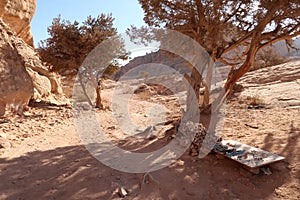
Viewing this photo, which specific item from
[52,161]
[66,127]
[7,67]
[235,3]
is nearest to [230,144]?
[52,161]

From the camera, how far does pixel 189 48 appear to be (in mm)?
6945

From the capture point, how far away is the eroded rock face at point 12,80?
6.60m

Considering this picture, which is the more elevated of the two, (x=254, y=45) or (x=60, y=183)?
(x=254, y=45)

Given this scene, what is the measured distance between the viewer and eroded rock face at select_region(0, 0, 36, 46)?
10.0 metres

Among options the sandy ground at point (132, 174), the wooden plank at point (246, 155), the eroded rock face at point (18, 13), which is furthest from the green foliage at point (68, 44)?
the wooden plank at point (246, 155)

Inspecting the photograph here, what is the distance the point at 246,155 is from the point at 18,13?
42.8 feet

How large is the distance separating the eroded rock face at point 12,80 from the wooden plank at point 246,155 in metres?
6.81

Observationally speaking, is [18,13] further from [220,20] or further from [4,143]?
[220,20]

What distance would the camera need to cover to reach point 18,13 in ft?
35.7

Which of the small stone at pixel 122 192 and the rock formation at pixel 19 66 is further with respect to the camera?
the rock formation at pixel 19 66

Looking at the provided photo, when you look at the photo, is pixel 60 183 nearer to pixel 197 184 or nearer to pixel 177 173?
pixel 177 173

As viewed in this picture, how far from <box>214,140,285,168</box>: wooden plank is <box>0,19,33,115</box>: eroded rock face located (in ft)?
22.4

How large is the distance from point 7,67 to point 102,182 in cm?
629

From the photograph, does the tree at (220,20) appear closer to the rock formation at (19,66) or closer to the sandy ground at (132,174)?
the sandy ground at (132,174)
